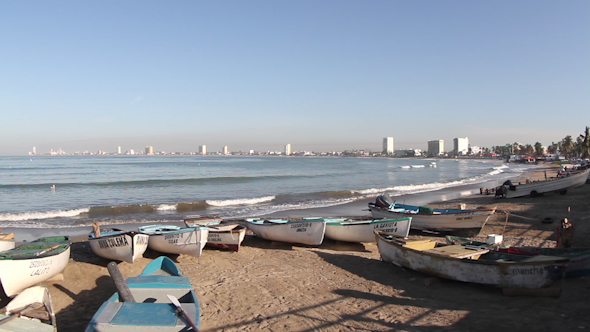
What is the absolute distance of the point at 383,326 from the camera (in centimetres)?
633

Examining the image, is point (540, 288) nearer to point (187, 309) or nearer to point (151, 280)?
point (187, 309)

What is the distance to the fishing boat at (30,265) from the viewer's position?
740 cm

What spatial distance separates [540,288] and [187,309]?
6863mm

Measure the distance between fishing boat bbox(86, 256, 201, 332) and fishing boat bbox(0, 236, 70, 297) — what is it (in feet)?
8.91

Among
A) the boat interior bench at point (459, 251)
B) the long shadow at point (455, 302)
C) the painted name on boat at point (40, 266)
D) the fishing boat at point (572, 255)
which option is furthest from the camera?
the boat interior bench at point (459, 251)

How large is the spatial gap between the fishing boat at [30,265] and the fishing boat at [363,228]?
309 inches

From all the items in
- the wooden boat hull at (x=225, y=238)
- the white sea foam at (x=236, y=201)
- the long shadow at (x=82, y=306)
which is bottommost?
the white sea foam at (x=236, y=201)

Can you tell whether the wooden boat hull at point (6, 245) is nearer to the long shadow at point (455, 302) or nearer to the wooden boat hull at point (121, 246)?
the wooden boat hull at point (121, 246)

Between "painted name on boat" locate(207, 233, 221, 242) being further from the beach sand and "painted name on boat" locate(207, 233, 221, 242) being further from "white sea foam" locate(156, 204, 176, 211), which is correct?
"white sea foam" locate(156, 204, 176, 211)

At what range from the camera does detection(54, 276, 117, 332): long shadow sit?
6.72m

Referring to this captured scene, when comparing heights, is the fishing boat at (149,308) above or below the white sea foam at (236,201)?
above

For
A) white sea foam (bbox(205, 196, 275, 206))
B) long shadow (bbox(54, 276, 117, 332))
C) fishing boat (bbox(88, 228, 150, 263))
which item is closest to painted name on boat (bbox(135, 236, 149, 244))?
fishing boat (bbox(88, 228, 150, 263))

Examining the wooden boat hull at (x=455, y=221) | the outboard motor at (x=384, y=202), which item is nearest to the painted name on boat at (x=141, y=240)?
the wooden boat hull at (x=455, y=221)

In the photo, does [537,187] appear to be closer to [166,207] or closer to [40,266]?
[166,207]
